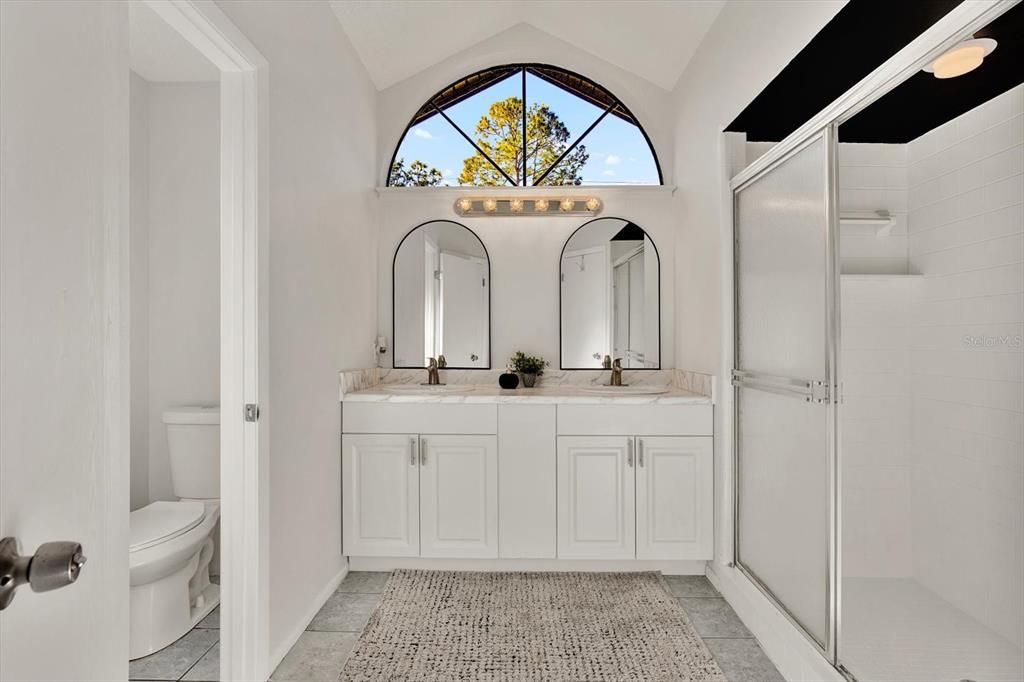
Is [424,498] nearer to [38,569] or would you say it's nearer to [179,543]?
[179,543]

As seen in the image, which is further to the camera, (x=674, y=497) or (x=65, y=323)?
(x=674, y=497)

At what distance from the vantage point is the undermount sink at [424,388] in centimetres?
290

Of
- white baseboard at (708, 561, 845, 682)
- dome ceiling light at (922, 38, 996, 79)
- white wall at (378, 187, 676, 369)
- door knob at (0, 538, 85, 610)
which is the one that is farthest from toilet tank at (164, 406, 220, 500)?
dome ceiling light at (922, 38, 996, 79)

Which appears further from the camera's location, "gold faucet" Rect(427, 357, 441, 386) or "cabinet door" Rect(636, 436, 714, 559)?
"gold faucet" Rect(427, 357, 441, 386)

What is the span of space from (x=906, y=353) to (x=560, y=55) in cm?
266

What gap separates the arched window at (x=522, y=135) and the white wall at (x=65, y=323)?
267cm

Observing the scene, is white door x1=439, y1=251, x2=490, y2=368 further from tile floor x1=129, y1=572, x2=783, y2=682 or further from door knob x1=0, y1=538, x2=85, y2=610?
door knob x1=0, y1=538, x2=85, y2=610

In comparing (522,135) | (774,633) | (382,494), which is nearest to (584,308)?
(522,135)

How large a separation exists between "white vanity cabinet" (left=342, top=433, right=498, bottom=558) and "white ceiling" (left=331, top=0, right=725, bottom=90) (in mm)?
2001

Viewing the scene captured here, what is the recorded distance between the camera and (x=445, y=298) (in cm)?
335

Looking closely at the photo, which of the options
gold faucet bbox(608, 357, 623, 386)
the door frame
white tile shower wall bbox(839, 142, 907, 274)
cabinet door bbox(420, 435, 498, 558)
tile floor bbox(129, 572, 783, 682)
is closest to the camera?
white tile shower wall bbox(839, 142, 907, 274)

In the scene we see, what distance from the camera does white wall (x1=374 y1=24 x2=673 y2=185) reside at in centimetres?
336

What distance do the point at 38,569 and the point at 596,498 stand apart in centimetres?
236

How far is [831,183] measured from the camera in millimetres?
1667
